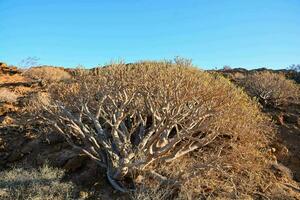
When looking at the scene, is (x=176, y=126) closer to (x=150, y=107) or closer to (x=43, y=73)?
(x=150, y=107)

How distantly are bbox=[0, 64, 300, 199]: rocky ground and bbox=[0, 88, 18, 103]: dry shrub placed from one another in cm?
41

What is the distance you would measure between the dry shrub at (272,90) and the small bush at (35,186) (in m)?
11.0

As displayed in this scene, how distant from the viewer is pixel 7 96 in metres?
16.0

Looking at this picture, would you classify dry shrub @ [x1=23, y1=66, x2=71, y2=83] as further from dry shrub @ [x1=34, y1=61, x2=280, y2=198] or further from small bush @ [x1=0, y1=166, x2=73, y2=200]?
small bush @ [x1=0, y1=166, x2=73, y2=200]

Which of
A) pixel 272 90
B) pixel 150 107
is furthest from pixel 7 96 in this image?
pixel 272 90

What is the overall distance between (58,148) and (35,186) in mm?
3213

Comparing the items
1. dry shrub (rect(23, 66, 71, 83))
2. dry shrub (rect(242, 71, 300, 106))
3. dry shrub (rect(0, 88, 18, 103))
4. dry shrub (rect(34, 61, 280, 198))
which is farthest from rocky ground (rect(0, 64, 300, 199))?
dry shrub (rect(23, 66, 71, 83))

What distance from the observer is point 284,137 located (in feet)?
41.2

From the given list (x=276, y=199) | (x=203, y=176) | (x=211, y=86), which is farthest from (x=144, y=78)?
(x=276, y=199)

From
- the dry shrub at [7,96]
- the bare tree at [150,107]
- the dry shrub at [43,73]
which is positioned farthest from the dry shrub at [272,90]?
the dry shrub at [7,96]

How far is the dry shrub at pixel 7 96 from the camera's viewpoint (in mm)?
15781

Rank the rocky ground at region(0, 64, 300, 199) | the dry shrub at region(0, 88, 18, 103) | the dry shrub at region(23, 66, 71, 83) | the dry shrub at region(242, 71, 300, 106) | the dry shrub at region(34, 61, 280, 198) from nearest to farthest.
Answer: the dry shrub at region(34, 61, 280, 198) < the rocky ground at region(0, 64, 300, 199) < the dry shrub at region(0, 88, 18, 103) < the dry shrub at region(242, 71, 300, 106) < the dry shrub at region(23, 66, 71, 83)

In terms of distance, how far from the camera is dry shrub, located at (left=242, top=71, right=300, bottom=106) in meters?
16.5

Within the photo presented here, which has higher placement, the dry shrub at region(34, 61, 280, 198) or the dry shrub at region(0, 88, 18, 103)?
the dry shrub at region(0, 88, 18, 103)
